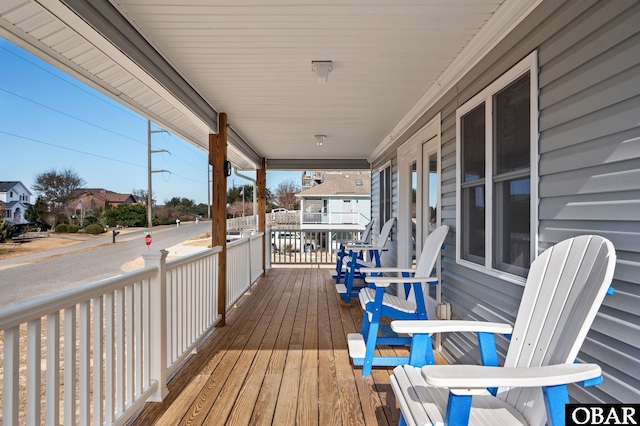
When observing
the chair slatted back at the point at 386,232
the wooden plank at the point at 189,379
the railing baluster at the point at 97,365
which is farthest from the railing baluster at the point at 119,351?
the chair slatted back at the point at 386,232

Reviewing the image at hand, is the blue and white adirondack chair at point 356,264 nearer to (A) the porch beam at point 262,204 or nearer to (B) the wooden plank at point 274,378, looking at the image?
(B) the wooden plank at point 274,378

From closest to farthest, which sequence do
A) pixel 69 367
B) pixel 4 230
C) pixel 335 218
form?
pixel 69 367, pixel 4 230, pixel 335 218

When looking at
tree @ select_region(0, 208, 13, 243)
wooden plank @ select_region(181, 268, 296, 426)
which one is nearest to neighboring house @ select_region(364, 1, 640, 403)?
wooden plank @ select_region(181, 268, 296, 426)

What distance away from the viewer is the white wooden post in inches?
94.8

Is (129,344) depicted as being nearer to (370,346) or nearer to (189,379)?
(189,379)

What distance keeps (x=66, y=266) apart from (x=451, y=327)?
122 inches

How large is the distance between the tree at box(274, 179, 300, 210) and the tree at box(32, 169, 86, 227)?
32556 millimetres

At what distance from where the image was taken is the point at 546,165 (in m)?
1.85

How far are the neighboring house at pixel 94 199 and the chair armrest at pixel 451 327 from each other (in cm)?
271

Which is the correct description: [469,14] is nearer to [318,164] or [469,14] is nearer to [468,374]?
[468,374]

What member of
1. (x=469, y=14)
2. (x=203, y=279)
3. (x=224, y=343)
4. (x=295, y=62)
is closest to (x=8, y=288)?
(x=203, y=279)

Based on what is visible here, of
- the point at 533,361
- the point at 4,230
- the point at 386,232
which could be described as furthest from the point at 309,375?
the point at 386,232

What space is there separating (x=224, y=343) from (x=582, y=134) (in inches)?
126

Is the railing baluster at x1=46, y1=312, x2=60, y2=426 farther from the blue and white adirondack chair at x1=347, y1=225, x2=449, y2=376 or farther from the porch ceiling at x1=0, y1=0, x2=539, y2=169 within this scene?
the blue and white adirondack chair at x1=347, y1=225, x2=449, y2=376
